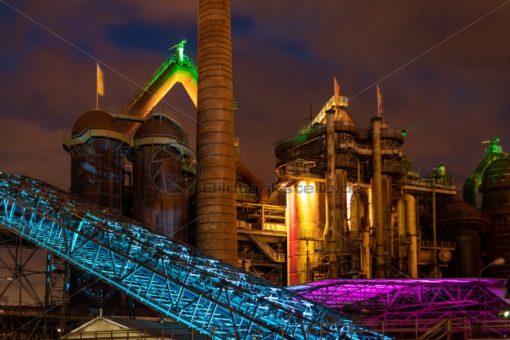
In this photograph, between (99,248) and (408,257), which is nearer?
(99,248)

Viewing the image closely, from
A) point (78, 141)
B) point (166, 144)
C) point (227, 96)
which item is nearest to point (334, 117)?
point (227, 96)

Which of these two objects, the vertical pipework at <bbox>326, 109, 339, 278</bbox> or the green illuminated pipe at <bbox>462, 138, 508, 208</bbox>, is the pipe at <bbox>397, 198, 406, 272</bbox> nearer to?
the vertical pipework at <bbox>326, 109, 339, 278</bbox>

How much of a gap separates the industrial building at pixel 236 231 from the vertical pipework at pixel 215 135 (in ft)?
0.33

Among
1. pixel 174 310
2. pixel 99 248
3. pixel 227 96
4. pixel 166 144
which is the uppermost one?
pixel 227 96

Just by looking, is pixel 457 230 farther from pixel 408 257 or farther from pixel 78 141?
pixel 78 141

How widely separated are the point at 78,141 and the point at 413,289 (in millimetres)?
23874

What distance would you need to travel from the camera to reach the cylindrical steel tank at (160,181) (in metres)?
48.0

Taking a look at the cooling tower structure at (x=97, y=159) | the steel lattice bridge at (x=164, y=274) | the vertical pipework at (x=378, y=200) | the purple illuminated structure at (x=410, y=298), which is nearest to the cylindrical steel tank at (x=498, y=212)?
the vertical pipework at (x=378, y=200)

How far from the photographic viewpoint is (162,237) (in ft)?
122

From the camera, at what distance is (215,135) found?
4862 cm

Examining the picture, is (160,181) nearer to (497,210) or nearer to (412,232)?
(412,232)

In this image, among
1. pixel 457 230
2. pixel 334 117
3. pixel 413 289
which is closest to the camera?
pixel 413 289

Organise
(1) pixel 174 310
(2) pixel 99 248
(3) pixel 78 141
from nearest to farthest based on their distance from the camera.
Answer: (1) pixel 174 310
(2) pixel 99 248
(3) pixel 78 141

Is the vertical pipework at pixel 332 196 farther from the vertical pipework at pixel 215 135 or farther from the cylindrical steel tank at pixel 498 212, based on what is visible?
the cylindrical steel tank at pixel 498 212
